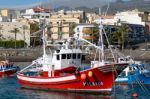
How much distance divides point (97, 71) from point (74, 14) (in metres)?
135

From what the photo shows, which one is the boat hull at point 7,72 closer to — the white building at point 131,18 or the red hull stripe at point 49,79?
the red hull stripe at point 49,79

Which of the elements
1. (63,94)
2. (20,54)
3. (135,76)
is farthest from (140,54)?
(63,94)

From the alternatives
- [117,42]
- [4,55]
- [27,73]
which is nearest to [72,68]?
[27,73]

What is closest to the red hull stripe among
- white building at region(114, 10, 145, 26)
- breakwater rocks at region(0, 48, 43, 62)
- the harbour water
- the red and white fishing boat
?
the red and white fishing boat

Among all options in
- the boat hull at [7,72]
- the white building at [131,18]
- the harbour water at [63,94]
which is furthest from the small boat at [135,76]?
the white building at [131,18]

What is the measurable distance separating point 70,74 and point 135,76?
36.2 feet

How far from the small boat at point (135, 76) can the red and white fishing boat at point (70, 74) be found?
7301mm

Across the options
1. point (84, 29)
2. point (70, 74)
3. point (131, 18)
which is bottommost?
point (70, 74)

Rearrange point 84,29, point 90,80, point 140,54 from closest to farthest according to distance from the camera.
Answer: point 90,80 → point 140,54 → point 84,29

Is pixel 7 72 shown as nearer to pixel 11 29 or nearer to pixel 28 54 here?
pixel 28 54

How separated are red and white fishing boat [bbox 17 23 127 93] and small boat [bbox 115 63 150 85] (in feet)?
24.0

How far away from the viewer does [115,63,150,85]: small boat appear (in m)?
53.1

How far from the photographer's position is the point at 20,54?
12444 centimetres

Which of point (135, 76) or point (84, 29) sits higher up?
point (84, 29)
